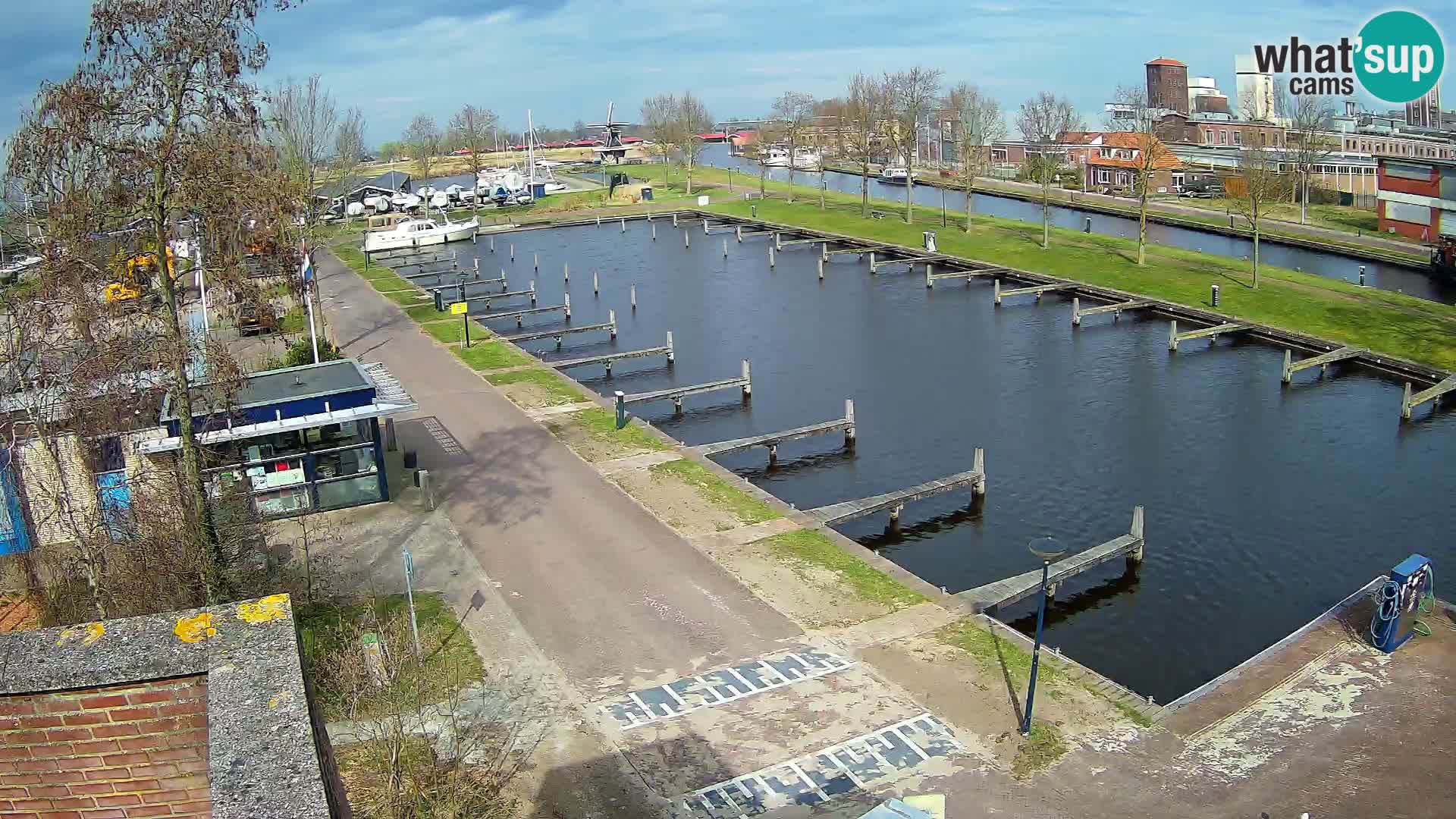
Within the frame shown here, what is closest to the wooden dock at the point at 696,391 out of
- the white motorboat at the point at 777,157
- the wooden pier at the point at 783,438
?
the wooden pier at the point at 783,438

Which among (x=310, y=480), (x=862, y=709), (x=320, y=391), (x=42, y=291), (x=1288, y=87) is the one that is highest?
(x=1288, y=87)

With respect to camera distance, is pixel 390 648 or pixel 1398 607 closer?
pixel 390 648

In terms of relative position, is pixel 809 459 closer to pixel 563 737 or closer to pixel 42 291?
pixel 563 737

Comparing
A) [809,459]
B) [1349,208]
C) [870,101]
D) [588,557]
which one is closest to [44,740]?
[588,557]

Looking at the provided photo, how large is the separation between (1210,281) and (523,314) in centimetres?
3084

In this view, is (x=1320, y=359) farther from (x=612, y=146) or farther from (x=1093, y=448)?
(x=612, y=146)

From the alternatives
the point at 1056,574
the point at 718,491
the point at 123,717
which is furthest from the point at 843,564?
the point at 123,717

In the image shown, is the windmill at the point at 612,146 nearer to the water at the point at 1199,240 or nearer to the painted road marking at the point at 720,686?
the water at the point at 1199,240

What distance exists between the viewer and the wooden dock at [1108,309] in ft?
159

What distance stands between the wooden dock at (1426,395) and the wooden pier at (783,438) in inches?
648

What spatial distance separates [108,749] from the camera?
6.39 metres

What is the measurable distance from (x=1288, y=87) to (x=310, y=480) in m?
97.7

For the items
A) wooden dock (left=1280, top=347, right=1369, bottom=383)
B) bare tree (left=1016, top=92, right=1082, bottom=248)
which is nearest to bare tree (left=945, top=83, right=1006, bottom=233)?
bare tree (left=1016, top=92, right=1082, bottom=248)

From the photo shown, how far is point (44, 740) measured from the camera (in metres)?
6.39
